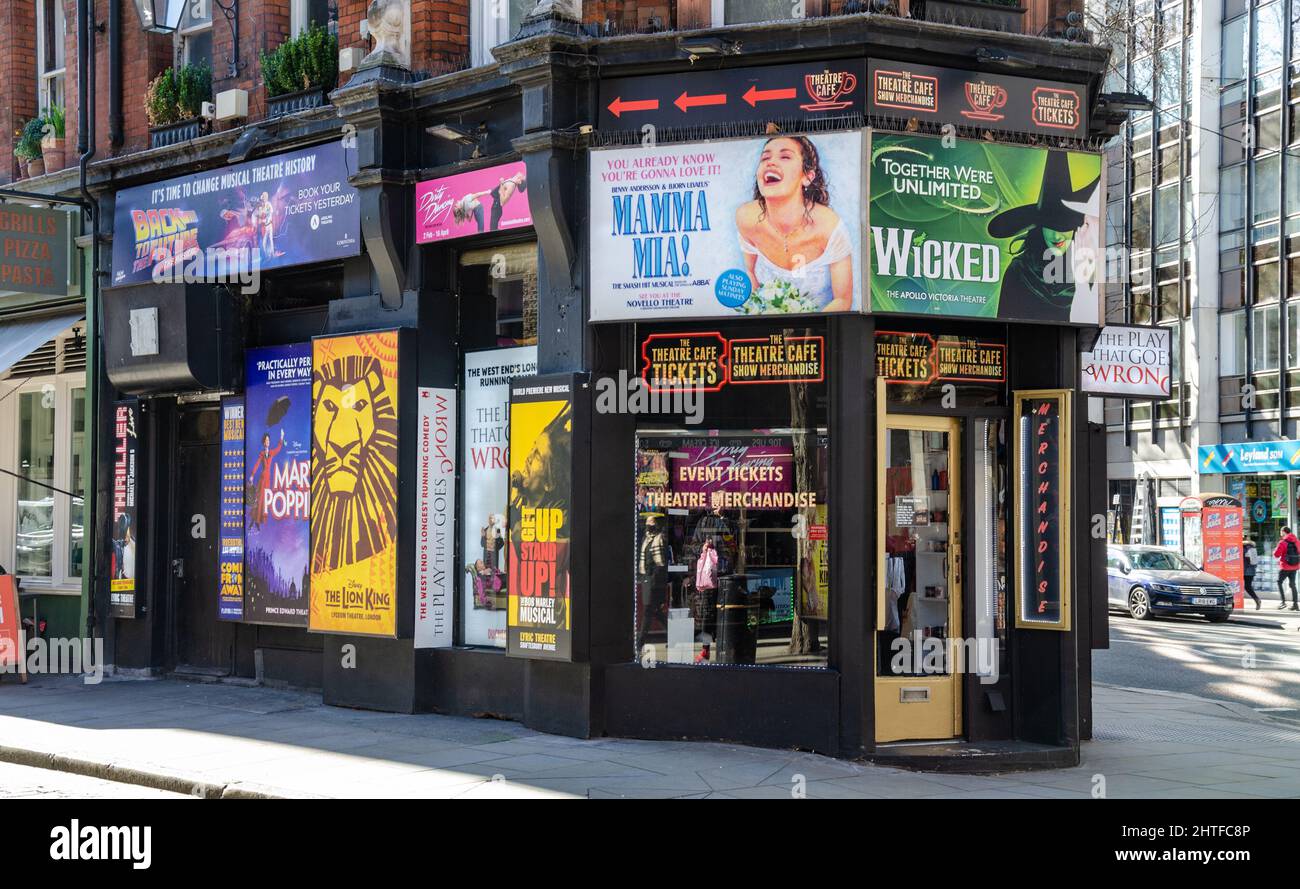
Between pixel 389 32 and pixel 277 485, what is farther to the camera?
pixel 277 485

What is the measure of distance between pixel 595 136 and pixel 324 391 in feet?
12.8

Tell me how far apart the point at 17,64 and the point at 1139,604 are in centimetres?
2260

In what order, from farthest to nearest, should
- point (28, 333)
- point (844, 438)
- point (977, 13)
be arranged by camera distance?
point (28, 333), point (977, 13), point (844, 438)

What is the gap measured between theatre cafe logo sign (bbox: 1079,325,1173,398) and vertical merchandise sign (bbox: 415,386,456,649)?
5.79 meters

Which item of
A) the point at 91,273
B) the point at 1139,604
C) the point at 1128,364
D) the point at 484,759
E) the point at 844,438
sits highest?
the point at 91,273

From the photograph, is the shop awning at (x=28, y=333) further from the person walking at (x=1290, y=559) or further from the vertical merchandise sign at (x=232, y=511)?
the person walking at (x=1290, y=559)

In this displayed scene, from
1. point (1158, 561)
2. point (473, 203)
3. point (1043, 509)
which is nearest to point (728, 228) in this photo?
point (473, 203)

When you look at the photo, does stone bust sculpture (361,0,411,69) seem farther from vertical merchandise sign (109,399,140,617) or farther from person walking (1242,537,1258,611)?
person walking (1242,537,1258,611)

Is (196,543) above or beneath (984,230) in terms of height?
beneath

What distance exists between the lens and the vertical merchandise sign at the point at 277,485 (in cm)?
1377

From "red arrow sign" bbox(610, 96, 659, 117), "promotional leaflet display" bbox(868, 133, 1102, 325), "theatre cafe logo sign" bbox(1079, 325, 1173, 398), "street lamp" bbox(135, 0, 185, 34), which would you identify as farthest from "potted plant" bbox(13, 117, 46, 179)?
"theatre cafe logo sign" bbox(1079, 325, 1173, 398)

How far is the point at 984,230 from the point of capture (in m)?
10.6

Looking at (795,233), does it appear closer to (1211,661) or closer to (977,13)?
(977,13)
